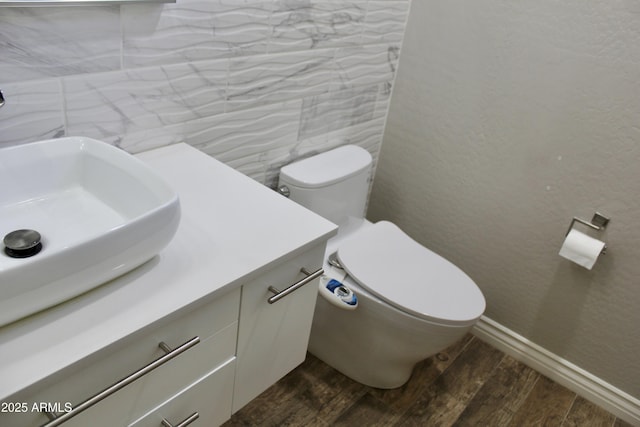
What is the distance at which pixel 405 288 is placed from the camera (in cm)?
158

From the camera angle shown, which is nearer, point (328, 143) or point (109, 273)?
point (109, 273)

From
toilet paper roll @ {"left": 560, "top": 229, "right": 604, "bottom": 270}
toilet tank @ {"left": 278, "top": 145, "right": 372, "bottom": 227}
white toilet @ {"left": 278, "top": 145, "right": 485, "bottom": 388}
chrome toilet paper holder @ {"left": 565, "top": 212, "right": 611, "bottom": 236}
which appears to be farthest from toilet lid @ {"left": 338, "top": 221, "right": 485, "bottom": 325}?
chrome toilet paper holder @ {"left": 565, "top": 212, "right": 611, "bottom": 236}

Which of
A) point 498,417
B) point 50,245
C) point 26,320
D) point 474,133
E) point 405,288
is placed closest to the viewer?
point 26,320

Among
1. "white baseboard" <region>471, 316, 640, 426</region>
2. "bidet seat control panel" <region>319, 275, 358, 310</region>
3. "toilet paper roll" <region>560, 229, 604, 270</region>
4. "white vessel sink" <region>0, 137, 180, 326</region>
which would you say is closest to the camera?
"white vessel sink" <region>0, 137, 180, 326</region>

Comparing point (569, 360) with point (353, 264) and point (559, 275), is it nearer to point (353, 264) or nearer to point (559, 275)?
point (559, 275)

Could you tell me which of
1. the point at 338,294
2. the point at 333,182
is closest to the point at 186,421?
the point at 338,294

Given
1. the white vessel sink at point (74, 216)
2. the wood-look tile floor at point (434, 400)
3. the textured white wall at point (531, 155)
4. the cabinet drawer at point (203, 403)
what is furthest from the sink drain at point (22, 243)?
the textured white wall at point (531, 155)

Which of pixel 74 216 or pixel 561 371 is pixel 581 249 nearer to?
pixel 561 371

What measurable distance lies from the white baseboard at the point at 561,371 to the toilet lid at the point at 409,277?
20.0 inches

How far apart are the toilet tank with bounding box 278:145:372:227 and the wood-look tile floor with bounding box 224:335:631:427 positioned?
0.59 m

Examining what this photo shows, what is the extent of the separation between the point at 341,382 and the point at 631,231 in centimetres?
110

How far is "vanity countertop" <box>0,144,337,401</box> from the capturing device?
0.74 m

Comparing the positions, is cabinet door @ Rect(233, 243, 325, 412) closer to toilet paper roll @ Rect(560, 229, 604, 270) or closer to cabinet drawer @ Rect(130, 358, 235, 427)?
cabinet drawer @ Rect(130, 358, 235, 427)

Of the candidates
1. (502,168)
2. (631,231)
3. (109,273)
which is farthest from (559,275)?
(109,273)
